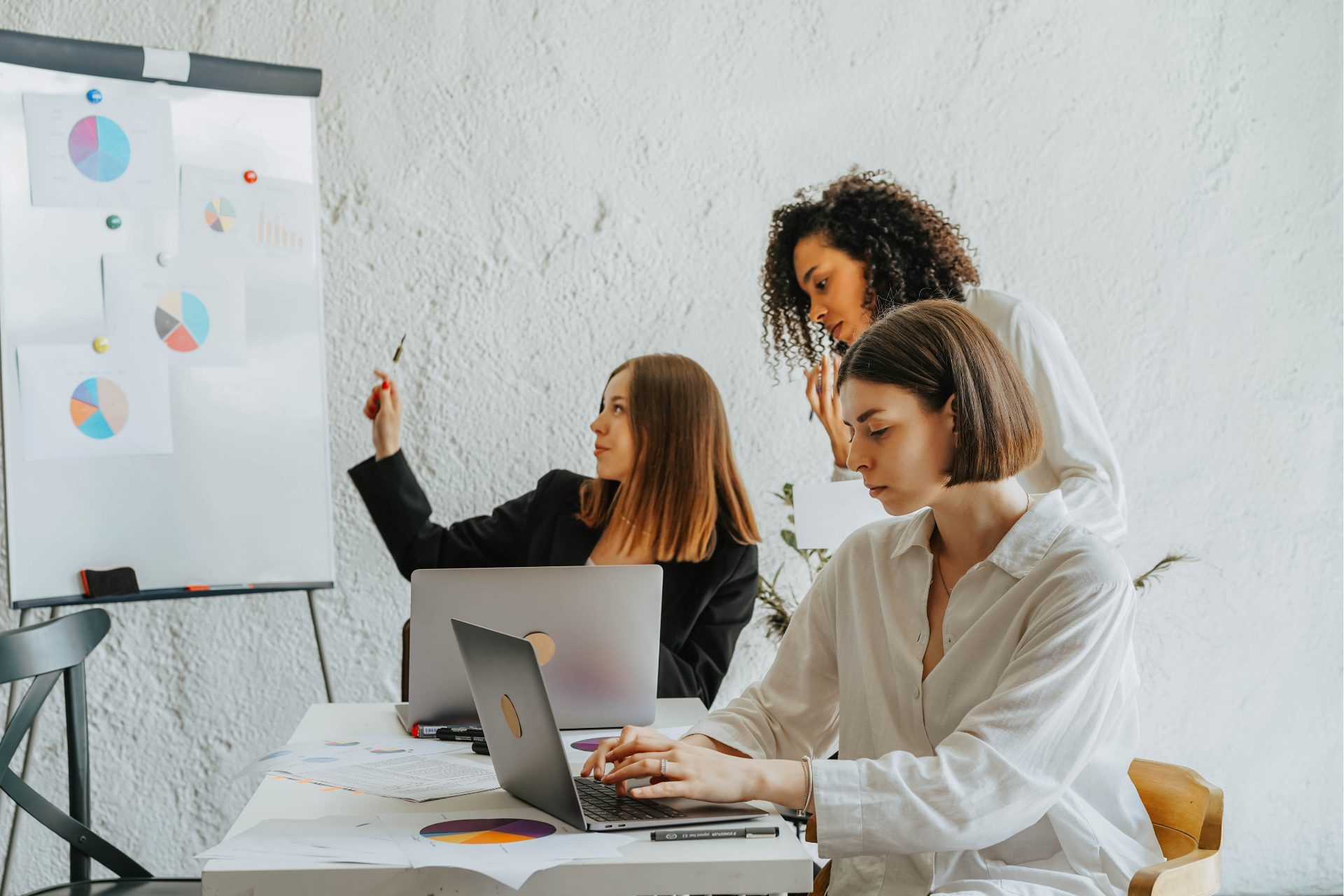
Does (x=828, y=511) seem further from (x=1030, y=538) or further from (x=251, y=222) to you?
(x=251, y=222)

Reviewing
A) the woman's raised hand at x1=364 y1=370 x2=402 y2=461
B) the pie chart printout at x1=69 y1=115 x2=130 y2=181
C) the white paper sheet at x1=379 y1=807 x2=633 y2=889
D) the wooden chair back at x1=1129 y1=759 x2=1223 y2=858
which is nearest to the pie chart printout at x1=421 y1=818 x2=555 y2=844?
the white paper sheet at x1=379 y1=807 x2=633 y2=889

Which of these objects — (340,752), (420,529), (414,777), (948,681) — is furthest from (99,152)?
(948,681)

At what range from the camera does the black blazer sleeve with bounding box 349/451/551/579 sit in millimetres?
2172

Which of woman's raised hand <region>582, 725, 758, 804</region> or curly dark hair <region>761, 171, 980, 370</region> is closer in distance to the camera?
woman's raised hand <region>582, 725, 758, 804</region>

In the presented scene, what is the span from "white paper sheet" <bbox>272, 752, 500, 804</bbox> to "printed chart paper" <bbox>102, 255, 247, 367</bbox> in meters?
1.25

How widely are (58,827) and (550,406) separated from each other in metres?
1.38

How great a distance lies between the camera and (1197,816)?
3.80ft

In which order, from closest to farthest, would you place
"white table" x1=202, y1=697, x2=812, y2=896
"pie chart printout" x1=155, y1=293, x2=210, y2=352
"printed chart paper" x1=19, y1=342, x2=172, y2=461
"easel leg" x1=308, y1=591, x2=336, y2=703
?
"white table" x1=202, y1=697, x2=812, y2=896 < "printed chart paper" x1=19, y1=342, x2=172, y2=461 < "pie chart printout" x1=155, y1=293, x2=210, y2=352 < "easel leg" x1=308, y1=591, x2=336, y2=703

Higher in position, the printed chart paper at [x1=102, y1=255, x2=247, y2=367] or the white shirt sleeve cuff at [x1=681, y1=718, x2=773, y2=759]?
the printed chart paper at [x1=102, y1=255, x2=247, y2=367]

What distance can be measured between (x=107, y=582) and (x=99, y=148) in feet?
2.87

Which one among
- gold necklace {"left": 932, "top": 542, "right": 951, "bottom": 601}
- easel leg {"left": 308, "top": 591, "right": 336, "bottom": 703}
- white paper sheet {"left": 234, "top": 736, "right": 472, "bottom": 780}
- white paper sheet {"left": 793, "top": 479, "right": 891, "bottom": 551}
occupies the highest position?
gold necklace {"left": 932, "top": 542, "right": 951, "bottom": 601}

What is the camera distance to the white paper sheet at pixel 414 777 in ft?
3.64

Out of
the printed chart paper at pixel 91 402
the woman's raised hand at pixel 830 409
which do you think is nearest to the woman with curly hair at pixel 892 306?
the woman's raised hand at pixel 830 409

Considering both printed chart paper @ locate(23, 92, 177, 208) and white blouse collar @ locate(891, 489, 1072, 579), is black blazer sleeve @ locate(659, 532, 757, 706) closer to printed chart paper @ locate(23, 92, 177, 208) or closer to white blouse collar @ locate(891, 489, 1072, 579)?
white blouse collar @ locate(891, 489, 1072, 579)
